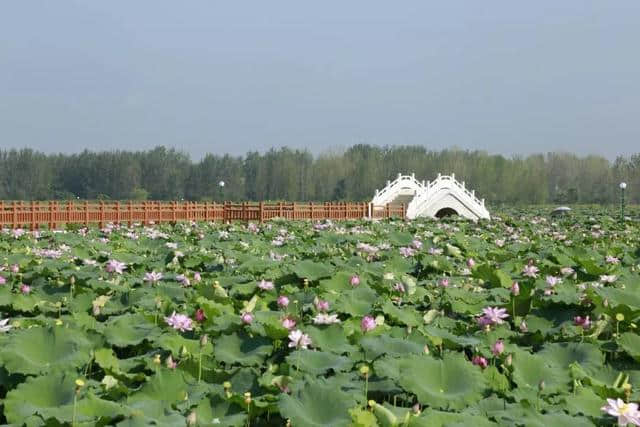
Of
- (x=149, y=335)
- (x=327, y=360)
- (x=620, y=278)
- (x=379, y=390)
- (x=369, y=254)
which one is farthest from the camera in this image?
(x=369, y=254)

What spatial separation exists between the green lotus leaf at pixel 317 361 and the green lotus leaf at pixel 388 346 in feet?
0.41

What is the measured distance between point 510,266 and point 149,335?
139 inches

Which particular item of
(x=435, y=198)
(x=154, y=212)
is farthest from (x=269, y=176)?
(x=154, y=212)

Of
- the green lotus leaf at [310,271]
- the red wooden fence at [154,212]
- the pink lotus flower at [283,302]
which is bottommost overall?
the red wooden fence at [154,212]

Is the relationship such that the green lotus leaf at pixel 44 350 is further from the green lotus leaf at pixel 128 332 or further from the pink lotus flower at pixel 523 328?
the pink lotus flower at pixel 523 328

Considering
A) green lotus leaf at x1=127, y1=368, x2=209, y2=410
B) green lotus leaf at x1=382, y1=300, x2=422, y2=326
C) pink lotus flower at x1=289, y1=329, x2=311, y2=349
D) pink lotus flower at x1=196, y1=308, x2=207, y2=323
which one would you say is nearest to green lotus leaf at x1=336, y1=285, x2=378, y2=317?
green lotus leaf at x1=382, y1=300, x2=422, y2=326

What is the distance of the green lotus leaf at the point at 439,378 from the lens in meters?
2.56

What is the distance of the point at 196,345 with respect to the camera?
3150mm

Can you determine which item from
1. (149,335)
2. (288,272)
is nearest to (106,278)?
(288,272)

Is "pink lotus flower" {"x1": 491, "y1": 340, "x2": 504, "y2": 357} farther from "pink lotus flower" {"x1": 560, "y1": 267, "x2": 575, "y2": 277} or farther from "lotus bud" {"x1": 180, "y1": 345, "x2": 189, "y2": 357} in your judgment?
"pink lotus flower" {"x1": 560, "y1": 267, "x2": 575, "y2": 277}

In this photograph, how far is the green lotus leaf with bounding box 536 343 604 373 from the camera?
10.2 ft

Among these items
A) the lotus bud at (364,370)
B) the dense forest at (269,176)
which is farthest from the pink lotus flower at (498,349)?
the dense forest at (269,176)

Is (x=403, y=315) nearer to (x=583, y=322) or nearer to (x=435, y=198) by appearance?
(x=583, y=322)

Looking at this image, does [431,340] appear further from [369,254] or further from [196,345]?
[369,254]
